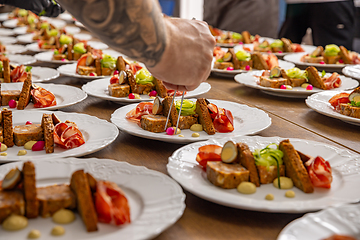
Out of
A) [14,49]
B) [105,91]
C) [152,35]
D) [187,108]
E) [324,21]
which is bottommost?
[14,49]

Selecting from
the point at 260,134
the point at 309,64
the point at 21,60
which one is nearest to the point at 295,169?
the point at 260,134

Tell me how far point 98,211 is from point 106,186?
0.09m

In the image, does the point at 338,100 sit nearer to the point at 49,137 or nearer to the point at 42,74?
the point at 49,137

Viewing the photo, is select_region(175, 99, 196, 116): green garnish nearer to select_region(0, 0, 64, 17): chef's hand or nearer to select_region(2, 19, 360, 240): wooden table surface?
select_region(2, 19, 360, 240): wooden table surface

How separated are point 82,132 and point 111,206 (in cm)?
90

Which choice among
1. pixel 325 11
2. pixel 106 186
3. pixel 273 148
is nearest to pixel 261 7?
pixel 325 11

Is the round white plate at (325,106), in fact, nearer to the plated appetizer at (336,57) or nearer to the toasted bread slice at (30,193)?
the plated appetizer at (336,57)

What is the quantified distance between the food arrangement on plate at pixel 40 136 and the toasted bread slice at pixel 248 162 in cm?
75

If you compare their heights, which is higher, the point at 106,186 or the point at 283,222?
the point at 106,186

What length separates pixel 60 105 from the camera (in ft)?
7.77

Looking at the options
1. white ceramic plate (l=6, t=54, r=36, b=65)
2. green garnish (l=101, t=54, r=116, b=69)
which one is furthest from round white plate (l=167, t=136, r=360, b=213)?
white ceramic plate (l=6, t=54, r=36, b=65)

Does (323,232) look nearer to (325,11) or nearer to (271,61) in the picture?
(271,61)

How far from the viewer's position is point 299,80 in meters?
3.03

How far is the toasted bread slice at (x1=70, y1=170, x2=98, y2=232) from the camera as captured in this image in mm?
1087
